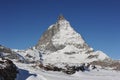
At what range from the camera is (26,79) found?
60844 millimetres

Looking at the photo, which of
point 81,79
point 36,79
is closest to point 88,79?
point 81,79

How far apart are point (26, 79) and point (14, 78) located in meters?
2.60

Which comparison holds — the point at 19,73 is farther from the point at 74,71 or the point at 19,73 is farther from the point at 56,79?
the point at 74,71

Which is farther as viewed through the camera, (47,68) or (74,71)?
(74,71)

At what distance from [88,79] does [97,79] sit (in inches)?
133

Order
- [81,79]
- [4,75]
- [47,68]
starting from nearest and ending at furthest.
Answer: [4,75]
[81,79]
[47,68]

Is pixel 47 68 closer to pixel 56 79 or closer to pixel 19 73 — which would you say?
pixel 56 79

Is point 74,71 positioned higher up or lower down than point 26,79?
higher up

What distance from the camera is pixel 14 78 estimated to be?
5912 centimetres

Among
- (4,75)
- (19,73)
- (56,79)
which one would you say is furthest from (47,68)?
(4,75)

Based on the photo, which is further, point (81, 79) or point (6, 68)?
point (81, 79)

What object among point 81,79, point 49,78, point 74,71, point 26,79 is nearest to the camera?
point 26,79

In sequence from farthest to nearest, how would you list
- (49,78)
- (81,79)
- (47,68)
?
(47,68)
(81,79)
(49,78)

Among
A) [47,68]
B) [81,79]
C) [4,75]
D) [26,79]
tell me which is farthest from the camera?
[47,68]
